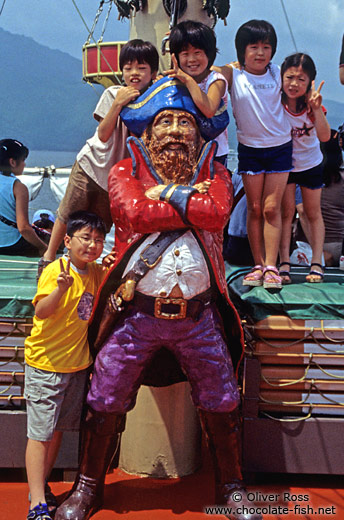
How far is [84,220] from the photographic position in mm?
2459

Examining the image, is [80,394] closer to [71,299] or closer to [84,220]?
[71,299]

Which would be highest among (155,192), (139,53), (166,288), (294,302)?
(139,53)

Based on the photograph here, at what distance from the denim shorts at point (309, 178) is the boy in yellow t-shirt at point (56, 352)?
1.28m

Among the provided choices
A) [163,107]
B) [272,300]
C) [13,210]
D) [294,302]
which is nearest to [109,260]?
[163,107]

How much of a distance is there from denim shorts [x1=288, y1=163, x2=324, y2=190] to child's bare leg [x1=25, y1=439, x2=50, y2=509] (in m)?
1.94

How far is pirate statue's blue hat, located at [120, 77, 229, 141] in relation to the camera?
2443mm

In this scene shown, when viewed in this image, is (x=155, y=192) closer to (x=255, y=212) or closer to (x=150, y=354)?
(x=150, y=354)

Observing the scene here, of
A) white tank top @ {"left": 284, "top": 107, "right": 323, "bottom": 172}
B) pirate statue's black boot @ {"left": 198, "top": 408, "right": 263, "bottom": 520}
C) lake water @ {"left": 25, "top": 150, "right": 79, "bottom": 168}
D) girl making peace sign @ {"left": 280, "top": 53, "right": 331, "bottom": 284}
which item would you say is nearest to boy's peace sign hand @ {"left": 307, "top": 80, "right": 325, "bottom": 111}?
girl making peace sign @ {"left": 280, "top": 53, "right": 331, "bottom": 284}

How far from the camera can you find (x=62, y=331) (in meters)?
2.45

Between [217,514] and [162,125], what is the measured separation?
68.8 inches

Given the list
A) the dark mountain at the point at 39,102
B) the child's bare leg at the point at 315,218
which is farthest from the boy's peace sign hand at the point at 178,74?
the dark mountain at the point at 39,102

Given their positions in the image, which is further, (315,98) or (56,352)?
(315,98)

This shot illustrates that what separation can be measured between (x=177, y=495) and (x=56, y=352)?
98 centimetres

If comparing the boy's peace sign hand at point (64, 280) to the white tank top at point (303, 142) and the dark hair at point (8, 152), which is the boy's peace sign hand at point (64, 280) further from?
the dark hair at point (8, 152)
